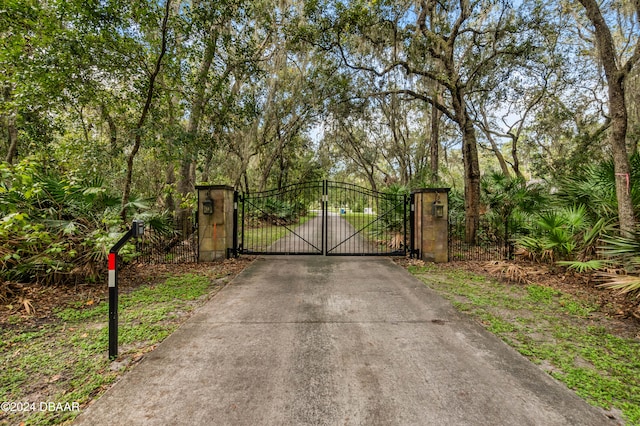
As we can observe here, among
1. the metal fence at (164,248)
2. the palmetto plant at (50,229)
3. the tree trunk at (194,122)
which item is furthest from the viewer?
the tree trunk at (194,122)

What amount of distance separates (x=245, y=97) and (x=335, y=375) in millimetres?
9126

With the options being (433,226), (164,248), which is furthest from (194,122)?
(433,226)

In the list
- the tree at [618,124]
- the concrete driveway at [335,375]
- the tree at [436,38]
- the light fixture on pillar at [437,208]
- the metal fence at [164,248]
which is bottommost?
the concrete driveway at [335,375]

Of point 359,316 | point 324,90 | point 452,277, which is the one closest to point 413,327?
point 359,316

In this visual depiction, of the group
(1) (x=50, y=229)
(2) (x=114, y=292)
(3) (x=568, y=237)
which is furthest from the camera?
(3) (x=568, y=237)

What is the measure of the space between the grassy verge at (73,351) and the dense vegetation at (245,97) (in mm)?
1212

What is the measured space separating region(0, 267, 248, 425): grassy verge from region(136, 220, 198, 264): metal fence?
207 cm

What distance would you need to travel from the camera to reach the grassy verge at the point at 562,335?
233 cm

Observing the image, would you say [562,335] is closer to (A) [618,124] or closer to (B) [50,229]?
(A) [618,124]

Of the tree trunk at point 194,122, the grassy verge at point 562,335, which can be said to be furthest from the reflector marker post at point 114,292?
the tree trunk at point 194,122

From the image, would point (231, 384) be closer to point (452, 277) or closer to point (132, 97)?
point (452, 277)

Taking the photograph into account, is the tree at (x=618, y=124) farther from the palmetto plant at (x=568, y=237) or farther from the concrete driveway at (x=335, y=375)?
the concrete driveway at (x=335, y=375)

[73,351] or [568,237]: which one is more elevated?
[568,237]

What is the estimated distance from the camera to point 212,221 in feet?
22.4
